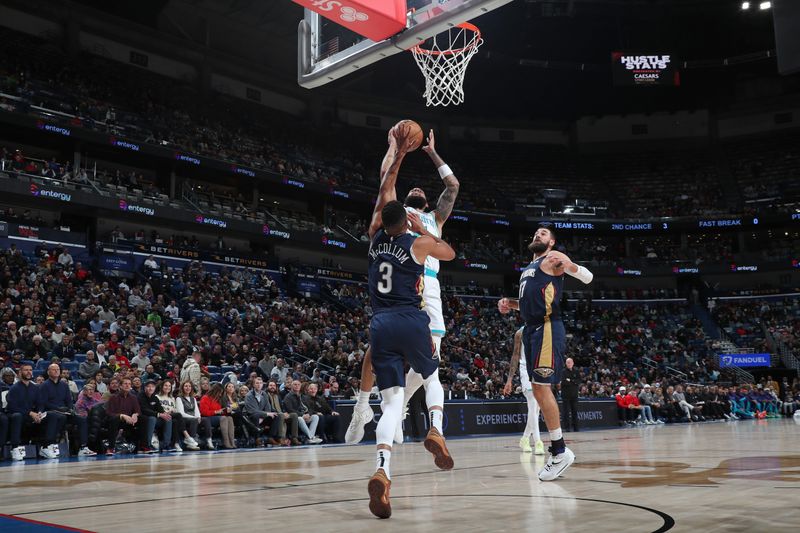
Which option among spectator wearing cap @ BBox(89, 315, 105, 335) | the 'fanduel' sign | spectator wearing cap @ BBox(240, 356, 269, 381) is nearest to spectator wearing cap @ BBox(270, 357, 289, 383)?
spectator wearing cap @ BBox(240, 356, 269, 381)

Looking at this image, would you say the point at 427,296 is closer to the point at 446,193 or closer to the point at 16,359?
the point at 446,193

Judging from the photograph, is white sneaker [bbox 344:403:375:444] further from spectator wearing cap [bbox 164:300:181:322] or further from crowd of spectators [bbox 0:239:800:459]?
spectator wearing cap [bbox 164:300:181:322]

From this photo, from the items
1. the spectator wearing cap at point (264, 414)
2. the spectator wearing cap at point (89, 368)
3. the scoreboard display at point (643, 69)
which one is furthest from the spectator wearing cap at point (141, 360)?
the scoreboard display at point (643, 69)

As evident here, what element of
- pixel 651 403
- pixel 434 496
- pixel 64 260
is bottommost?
pixel 651 403

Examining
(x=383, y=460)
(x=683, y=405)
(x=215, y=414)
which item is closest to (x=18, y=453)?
(x=215, y=414)

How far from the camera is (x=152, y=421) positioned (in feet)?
41.3

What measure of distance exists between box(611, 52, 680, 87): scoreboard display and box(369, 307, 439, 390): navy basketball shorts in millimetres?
37261

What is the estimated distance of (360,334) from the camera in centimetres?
2673

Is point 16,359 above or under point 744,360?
above

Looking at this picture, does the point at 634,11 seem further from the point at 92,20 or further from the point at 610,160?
the point at 92,20

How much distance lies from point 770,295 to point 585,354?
46.7 feet

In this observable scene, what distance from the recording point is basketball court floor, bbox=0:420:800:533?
3.79 metres

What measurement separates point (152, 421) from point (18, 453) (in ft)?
7.17

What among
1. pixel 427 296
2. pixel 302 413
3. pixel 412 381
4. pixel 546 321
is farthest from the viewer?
pixel 302 413
